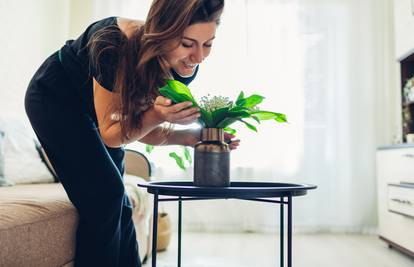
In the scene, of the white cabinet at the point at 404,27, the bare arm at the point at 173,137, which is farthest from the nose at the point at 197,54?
the white cabinet at the point at 404,27

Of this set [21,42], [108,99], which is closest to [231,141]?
[108,99]

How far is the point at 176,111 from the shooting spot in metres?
0.99

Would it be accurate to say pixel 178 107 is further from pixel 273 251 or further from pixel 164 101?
pixel 273 251

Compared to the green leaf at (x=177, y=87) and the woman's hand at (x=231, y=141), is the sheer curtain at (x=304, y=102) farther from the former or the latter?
the green leaf at (x=177, y=87)

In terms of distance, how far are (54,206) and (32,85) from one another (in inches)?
14.3

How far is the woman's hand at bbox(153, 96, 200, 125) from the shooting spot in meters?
0.99

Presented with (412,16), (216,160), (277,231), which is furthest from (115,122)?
(277,231)

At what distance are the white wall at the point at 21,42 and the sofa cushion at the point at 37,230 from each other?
1.45 metres

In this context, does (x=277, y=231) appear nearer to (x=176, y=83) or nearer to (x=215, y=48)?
(x=215, y=48)

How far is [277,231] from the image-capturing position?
3.19 m

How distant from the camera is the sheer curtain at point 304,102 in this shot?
126 inches

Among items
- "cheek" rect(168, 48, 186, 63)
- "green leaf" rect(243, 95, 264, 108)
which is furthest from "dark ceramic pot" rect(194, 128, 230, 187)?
"cheek" rect(168, 48, 186, 63)

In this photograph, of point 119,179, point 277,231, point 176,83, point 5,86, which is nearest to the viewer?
point 176,83

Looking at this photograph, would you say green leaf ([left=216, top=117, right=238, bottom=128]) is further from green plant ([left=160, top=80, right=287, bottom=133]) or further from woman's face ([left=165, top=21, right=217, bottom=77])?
woman's face ([left=165, top=21, right=217, bottom=77])
